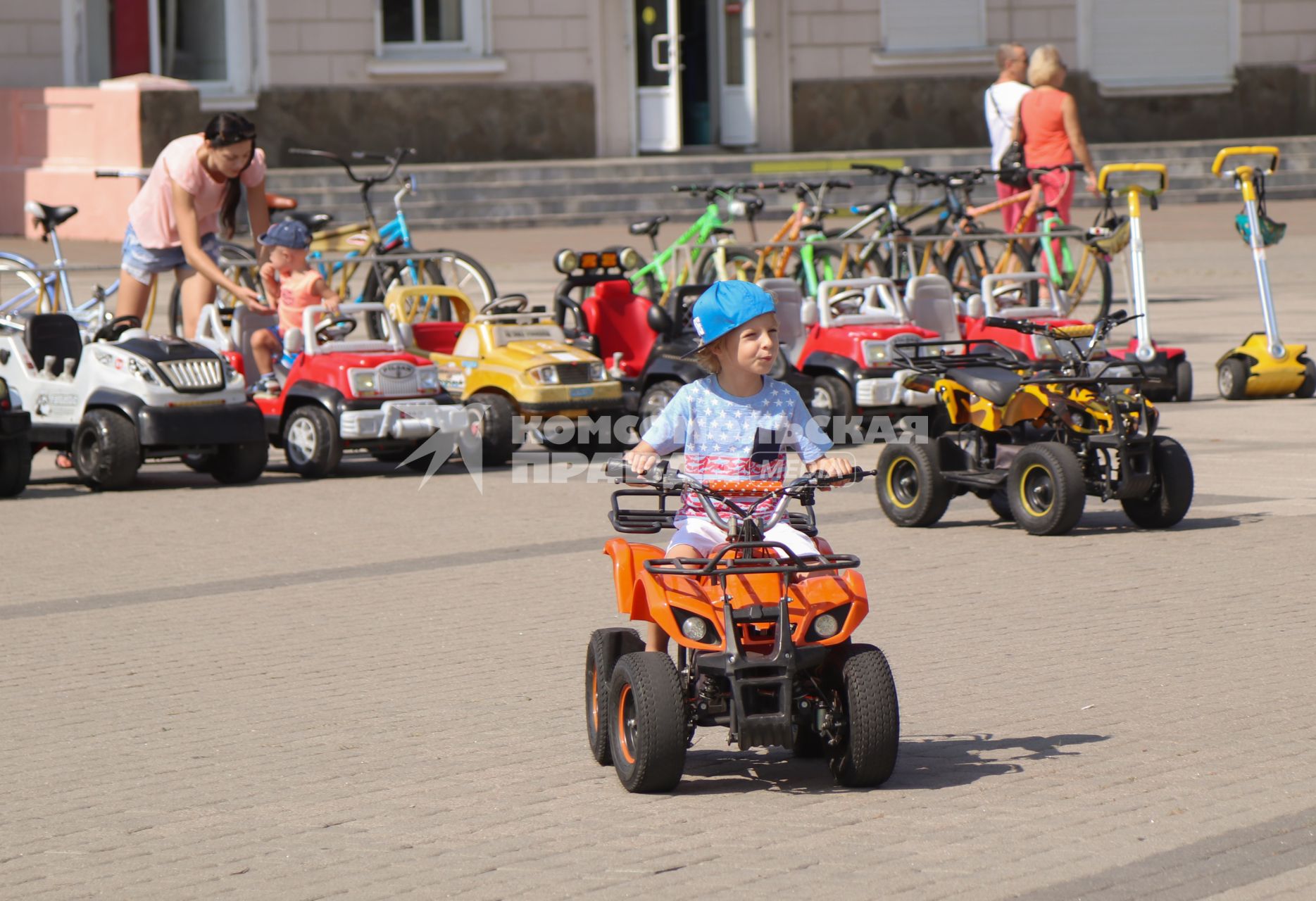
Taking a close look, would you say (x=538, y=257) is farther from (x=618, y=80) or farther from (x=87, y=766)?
(x=87, y=766)

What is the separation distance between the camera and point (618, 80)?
1179 inches

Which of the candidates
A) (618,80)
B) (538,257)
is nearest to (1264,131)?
(618,80)

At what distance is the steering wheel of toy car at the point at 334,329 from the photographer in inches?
478

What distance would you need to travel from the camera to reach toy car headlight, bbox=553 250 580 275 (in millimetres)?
13953

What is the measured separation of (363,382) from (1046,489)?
4091mm

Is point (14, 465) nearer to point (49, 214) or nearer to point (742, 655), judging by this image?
point (49, 214)

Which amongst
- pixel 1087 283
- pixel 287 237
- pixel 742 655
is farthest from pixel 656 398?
pixel 742 655

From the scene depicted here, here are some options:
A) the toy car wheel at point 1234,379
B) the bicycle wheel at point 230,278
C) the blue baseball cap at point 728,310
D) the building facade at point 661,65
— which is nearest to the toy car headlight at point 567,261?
the bicycle wheel at point 230,278

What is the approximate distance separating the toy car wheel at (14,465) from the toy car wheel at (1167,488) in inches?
224

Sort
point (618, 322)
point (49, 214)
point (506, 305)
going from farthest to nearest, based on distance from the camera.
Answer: point (49, 214) < point (618, 322) < point (506, 305)

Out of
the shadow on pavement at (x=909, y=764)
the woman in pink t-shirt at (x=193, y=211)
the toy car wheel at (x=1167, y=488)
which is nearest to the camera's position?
the shadow on pavement at (x=909, y=764)

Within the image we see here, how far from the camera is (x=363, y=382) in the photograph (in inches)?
467

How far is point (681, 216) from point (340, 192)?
14.1 ft

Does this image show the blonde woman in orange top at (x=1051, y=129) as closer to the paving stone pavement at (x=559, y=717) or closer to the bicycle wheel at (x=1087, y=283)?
the bicycle wheel at (x=1087, y=283)
